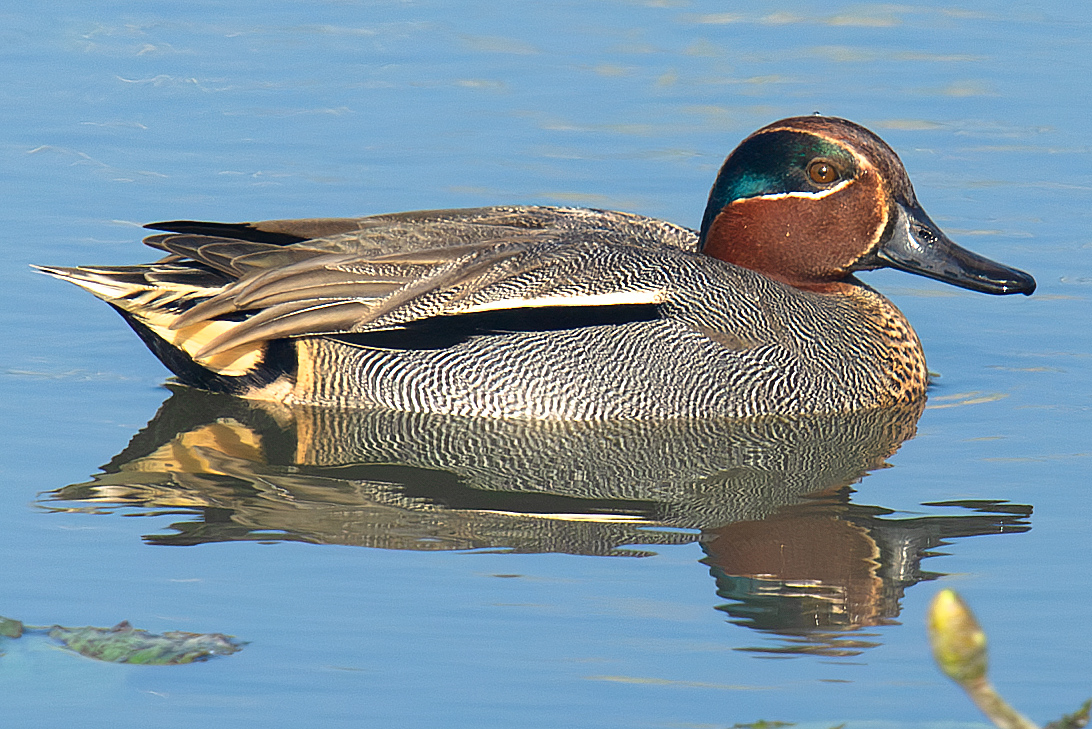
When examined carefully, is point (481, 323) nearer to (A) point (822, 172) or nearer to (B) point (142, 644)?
(A) point (822, 172)

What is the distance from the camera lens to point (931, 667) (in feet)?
17.4

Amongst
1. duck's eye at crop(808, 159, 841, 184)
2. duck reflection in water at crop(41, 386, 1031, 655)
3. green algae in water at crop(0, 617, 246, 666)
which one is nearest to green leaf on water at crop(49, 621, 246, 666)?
green algae in water at crop(0, 617, 246, 666)

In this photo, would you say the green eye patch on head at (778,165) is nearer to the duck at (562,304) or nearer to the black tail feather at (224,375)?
→ the duck at (562,304)

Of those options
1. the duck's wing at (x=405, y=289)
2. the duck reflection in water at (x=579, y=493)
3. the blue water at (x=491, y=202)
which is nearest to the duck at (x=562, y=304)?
the duck's wing at (x=405, y=289)

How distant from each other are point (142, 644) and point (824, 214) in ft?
14.6

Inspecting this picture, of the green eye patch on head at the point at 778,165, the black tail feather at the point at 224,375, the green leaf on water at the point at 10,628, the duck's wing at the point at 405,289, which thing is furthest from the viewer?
the green eye patch on head at the point at 778,165

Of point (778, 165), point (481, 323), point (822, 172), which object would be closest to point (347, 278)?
point (481, 323)

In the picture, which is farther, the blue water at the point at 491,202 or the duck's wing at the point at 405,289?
the duck's wing at the point at 405,289

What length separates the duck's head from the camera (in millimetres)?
8258

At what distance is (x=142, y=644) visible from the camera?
5.24 m

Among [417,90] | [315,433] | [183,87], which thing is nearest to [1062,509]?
[315,433]

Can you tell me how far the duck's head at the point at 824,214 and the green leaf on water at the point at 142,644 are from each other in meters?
3.98

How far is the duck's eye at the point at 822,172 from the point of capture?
8289 mm

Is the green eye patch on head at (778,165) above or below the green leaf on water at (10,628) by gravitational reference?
above
